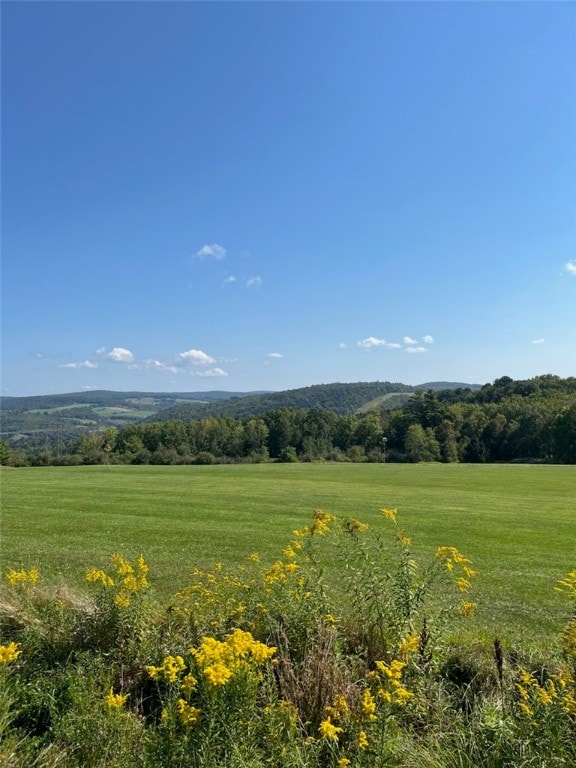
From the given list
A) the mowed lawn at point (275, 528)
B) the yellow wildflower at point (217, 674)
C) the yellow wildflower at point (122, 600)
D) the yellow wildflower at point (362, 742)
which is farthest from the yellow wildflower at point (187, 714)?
the mowed lawn at point (275, 528)

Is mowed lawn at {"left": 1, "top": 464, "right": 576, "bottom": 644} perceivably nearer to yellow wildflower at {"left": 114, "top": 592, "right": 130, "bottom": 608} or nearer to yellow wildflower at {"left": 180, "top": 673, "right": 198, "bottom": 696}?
yellow wildflower at {"left": 114, "top": 592, "right": 130, "bottom": 608}

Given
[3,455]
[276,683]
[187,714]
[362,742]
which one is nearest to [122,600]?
[276,683]

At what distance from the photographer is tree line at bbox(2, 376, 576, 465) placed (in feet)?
252

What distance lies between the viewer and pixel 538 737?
3.27 meters

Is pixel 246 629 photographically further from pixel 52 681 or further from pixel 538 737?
pixel 538 737


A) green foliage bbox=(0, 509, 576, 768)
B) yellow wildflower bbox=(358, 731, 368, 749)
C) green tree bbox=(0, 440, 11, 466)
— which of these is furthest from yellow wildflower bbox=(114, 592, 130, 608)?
green tree bbox=(0, 440, 11, 466)

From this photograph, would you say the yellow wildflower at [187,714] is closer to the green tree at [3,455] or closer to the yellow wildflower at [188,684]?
the yellow wildflower at [188,684]

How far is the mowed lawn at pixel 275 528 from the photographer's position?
30.5 ft

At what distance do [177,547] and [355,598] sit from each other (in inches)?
336

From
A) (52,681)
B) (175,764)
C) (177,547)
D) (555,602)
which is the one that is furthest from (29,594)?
(555,602)

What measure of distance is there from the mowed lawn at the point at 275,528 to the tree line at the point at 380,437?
50120 mm

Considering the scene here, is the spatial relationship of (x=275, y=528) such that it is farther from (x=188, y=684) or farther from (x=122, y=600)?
(x=188, y=684)

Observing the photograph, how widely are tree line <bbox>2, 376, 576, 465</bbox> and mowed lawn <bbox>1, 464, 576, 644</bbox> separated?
50.1 meters

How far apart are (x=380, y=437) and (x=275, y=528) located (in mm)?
78661
